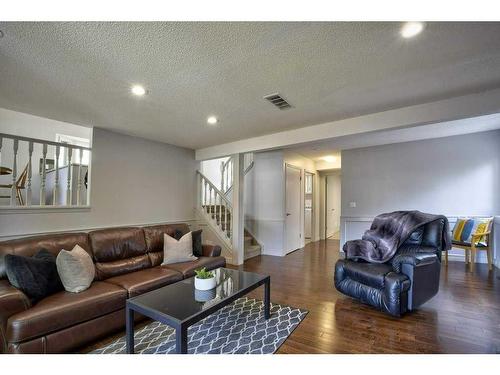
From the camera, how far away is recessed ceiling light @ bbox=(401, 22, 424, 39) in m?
1.54

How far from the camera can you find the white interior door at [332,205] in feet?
26.1

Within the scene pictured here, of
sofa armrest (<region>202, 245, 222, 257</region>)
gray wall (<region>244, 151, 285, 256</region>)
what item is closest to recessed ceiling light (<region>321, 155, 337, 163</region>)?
gray wall (<region>244, 151, 285, 256</region>)

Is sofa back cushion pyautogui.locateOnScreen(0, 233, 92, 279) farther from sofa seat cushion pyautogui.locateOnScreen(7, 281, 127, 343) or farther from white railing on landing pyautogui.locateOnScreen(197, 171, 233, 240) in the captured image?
white railing on landing pyautogui.locateOnScreen(197, 171, 233, 240)

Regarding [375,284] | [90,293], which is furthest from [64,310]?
[375,284]

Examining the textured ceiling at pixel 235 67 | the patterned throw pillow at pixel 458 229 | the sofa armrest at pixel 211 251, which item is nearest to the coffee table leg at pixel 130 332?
the sofa armrest at pixel 211 251

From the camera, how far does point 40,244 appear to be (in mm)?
2475

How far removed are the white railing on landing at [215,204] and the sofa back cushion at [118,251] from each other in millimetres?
1966

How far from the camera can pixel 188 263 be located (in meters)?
3.21

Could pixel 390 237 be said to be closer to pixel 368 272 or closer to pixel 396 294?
pixel 368 272

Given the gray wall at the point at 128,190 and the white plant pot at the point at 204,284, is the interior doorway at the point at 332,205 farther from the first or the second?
the white plant pot at the point at 204,284
